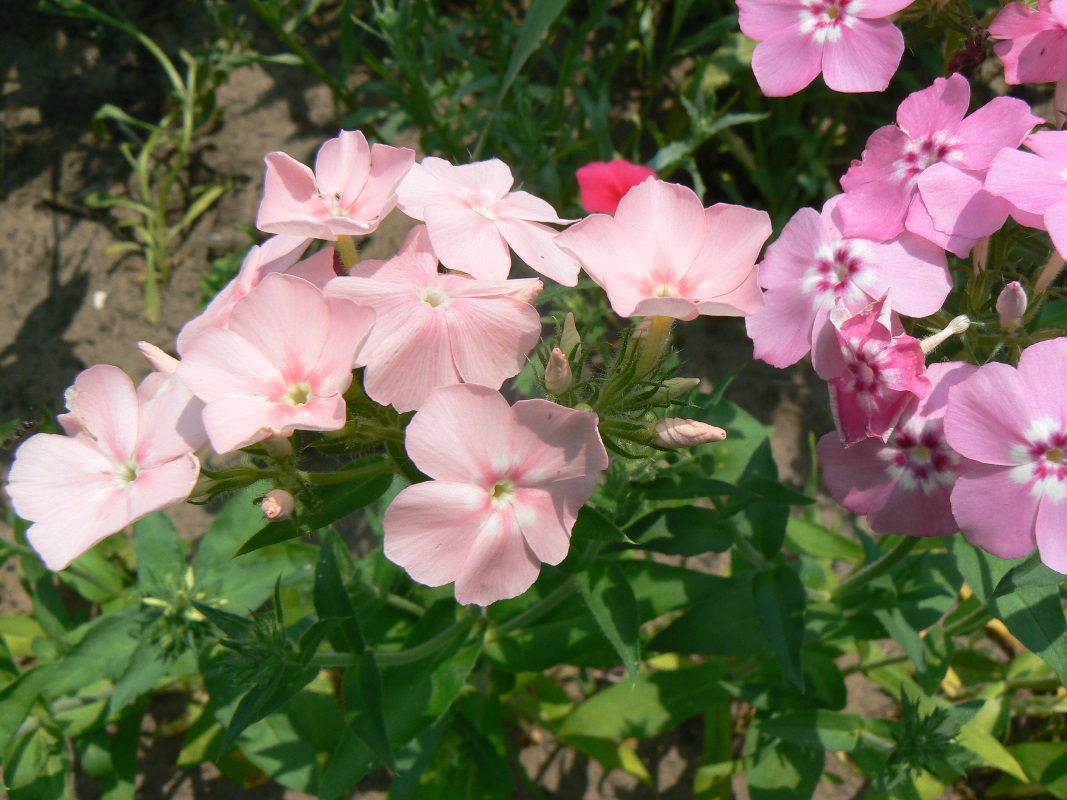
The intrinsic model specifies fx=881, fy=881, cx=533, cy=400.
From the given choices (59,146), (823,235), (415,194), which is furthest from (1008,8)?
(59,146)

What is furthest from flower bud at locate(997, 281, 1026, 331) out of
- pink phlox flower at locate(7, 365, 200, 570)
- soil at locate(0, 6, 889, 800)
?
soil at locate(0, 6, 889, 800)

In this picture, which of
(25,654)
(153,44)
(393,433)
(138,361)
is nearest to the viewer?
(393,433)

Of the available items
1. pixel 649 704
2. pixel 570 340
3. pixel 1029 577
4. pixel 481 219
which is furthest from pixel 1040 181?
pixel 649 704

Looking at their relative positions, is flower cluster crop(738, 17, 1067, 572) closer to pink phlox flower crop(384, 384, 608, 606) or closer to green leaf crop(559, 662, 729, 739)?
pink phlox flower crop(384, 384, 608, 606)

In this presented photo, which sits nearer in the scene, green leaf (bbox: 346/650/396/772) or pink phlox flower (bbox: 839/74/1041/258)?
pink phlox flower (bbox: 839/74/1041/258)

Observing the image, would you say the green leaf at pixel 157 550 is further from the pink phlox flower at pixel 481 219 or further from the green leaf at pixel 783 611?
the green leaf at pixel 783 611

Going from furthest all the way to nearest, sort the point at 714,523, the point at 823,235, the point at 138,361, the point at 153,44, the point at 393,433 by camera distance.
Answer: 1. the point at 153,44
2. the point at 138,361
3. the point at 714,523
4. the point at 823,235
5. the point at 393,433

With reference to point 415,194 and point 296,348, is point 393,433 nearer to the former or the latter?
point 296,348
